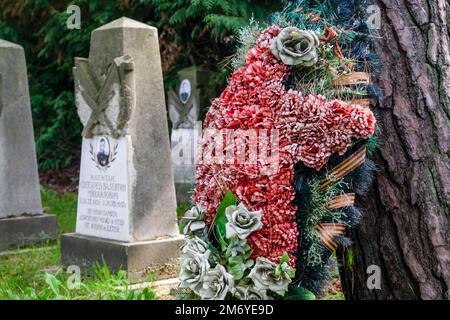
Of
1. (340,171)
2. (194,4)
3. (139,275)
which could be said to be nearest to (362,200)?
(340,171)

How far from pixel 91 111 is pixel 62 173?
7.89 meters

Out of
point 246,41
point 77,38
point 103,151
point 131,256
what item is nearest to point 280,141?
point 246,41

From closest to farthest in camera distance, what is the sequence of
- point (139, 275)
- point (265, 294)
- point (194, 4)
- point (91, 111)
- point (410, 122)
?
point (265, 294)
point (410, 122)
point (139, 275)
point (91, 111)
point (194, 4)

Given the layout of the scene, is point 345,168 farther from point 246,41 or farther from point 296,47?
point 246,41

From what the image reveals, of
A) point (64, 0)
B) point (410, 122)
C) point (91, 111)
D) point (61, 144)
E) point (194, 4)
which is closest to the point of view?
point (410, 122)

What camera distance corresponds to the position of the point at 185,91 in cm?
1072

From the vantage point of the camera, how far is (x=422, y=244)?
12.4 feet

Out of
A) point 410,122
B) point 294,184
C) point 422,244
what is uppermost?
point 410,122

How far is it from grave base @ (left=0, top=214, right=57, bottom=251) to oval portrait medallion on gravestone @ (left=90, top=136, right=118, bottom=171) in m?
1.79

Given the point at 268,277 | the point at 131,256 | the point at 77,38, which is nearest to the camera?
the point at 268,277

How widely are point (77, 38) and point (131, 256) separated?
21.5ft

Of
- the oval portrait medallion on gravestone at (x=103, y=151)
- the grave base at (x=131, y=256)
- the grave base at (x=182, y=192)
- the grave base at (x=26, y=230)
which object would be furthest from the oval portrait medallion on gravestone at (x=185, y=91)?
the grave base at (x=131, y=256)

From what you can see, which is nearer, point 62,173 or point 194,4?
Result: point 194,4

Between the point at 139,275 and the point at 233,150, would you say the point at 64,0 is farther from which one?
the point at 233,150
